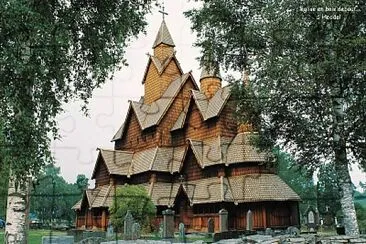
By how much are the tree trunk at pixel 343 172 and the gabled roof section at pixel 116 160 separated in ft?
78.3

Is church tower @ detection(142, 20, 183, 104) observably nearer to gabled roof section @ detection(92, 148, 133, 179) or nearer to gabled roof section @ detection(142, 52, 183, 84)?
gabled roof section @ detection(142, 52, 183, 84)

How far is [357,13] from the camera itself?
1201 cm

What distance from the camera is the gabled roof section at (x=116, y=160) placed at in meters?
33.7

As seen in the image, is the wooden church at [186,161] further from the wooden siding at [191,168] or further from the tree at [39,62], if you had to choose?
the tree at [39,62]

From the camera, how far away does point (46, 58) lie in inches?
348

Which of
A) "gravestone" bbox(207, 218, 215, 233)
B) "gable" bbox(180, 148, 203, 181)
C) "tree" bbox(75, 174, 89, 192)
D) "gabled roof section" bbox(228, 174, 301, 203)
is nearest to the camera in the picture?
"gravestone" bbox(207, 218, 215, 233)

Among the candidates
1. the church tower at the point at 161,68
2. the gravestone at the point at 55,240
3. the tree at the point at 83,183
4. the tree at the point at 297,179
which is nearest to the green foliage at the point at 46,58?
the gravestone at the point at 55,240

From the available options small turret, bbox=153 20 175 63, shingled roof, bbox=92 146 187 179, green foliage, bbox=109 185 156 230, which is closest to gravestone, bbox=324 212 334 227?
shingled roof, bbox=92 146 187 179

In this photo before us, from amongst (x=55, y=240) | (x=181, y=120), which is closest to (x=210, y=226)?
(x=181, y=120)

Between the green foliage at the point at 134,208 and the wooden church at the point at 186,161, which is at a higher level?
the wooden church at the point at 186,161

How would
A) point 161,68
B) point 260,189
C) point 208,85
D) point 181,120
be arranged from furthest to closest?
1. point 161,68
2. point 208,85
3. point 181,120
4. point 260,189

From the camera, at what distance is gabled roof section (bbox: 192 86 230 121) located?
99.3 ft

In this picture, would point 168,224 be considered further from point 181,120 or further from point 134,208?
point 181,120

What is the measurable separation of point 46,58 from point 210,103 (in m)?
23.8
